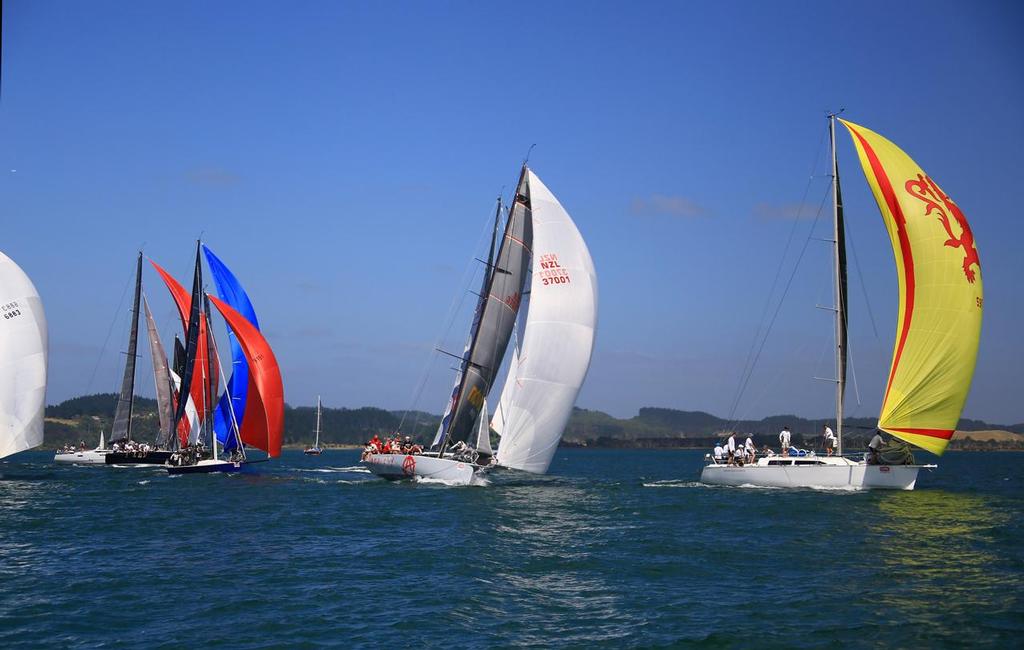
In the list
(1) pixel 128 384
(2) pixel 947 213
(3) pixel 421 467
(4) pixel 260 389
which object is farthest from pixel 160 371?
(2) pixel 947 213

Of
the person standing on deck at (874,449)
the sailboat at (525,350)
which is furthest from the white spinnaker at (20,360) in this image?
the person standing on deck at (874,449)

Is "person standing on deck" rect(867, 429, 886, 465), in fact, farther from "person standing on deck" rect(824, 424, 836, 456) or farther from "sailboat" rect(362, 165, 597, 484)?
"sailboat" rect(362, 165, 597, 484)

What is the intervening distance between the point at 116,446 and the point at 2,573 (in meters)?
42.4

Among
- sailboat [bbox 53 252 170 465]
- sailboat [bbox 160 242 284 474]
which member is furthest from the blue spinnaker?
sailboat [bbox 53 252 170 465]

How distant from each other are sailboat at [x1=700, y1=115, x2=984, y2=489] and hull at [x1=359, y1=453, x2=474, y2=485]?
12.2 m

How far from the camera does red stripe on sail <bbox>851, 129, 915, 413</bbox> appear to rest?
32656mm

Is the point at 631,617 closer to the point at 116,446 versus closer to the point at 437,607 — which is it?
the point at 437,607

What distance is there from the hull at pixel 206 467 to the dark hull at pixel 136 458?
29.4 feet

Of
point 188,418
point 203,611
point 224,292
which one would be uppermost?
point 224,292

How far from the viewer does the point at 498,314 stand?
36.2 meters

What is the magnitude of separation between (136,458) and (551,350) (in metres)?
32.4

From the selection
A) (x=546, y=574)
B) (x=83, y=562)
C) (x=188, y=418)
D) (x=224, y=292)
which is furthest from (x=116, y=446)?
(x=546, y=574)

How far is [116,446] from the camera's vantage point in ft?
190

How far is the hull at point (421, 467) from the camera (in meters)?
35.7
